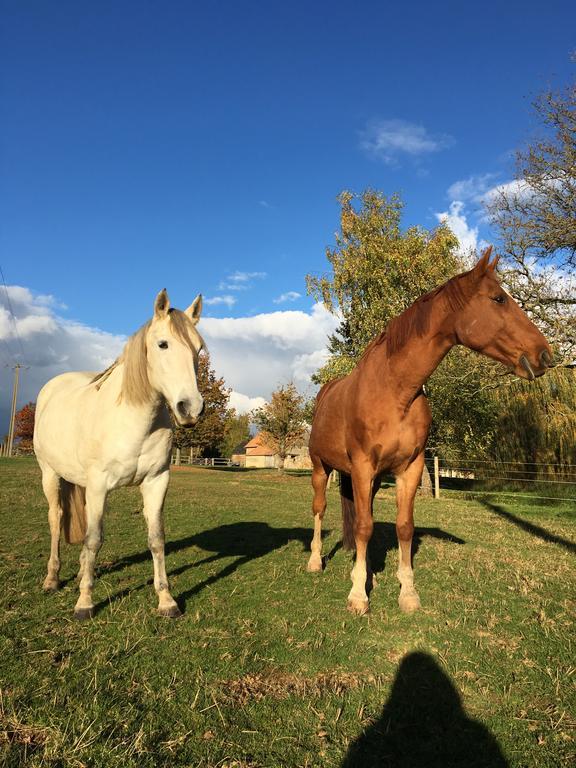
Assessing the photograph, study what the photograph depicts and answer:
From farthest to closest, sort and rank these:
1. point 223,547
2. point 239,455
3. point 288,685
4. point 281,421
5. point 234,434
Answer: point 239,455 < point 234,434 < point 281,421 < point 223,547 < point 288,685

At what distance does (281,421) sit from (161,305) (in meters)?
35.1

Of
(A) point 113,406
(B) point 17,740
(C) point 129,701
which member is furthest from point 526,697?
(A) point 113,406

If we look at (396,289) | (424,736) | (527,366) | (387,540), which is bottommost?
(387,540)

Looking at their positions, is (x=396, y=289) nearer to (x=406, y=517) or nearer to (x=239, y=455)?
(x=406, y=517)

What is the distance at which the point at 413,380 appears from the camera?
14.2 feet

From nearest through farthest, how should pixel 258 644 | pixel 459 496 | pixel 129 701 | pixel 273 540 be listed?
pixel 129 701, pixel 258 644, pixel 273 540, pixel 459 496

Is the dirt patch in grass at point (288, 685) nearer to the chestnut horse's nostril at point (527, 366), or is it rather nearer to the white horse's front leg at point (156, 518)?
the white horse's front leg at point (156, 518)

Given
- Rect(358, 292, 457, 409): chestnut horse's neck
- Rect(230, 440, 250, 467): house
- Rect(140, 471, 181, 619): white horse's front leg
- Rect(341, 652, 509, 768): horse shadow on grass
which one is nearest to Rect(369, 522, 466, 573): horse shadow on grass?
Rect(358, 292, 457, 409): chestnut horse's neck

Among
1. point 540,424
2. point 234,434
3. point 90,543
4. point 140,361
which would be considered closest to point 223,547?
point 90,543

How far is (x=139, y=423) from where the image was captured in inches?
157

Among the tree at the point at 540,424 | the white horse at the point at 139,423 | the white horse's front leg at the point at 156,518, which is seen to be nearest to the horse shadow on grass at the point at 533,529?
the tree at the point at 540,424

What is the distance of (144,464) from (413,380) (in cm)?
264

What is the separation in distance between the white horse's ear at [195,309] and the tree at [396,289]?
13926 mm

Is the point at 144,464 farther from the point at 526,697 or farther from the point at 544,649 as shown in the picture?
the point at 544,649
